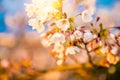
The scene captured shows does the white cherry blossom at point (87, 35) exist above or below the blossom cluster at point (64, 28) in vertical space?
below

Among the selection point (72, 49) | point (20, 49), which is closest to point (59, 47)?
point (72, 49)

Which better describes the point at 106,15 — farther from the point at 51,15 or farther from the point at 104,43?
the point at 51,15

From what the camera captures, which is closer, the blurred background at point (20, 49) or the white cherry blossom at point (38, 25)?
the white cherry blossom at point (38, 25)

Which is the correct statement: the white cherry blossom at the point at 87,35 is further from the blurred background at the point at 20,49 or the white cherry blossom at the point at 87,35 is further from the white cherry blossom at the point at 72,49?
the blurred background at the point at 20,49

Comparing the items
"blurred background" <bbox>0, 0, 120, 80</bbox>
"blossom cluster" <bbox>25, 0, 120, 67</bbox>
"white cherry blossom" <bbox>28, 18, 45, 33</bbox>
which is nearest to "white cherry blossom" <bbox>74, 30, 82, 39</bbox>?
"blossom cluster" <bbox>25, 0, 120, 67</bbox>

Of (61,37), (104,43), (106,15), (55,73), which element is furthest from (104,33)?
(55,73)

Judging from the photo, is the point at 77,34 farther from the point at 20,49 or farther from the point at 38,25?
the point at 20,49

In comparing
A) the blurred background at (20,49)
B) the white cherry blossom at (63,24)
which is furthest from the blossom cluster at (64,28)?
the blurred background at (20,49)

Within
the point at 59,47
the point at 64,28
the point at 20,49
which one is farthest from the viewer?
the point at 20,49

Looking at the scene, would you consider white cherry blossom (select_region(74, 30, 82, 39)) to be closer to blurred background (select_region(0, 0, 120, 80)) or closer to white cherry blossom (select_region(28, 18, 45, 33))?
white cherry blossom (select_region(28, 18, 45, 33))
